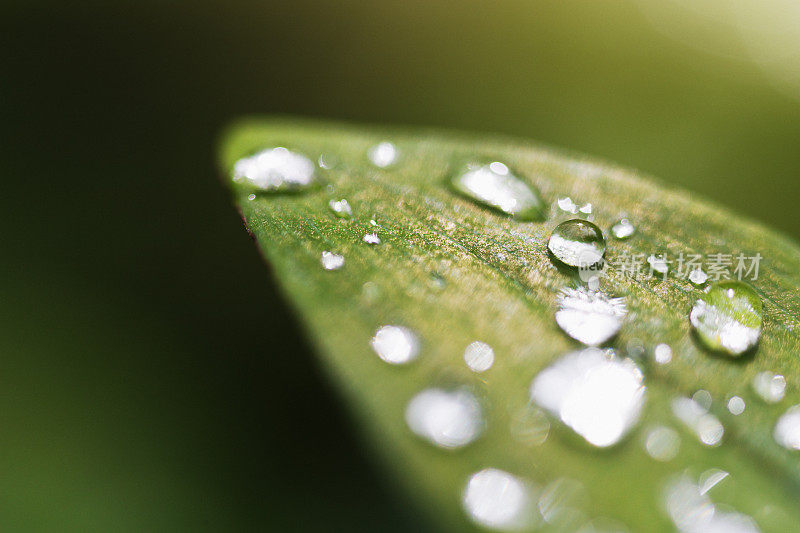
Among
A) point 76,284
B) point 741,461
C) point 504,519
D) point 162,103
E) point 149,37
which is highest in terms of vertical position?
point 149,37

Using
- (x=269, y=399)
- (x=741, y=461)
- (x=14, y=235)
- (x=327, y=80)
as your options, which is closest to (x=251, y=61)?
(x=327, y=80)

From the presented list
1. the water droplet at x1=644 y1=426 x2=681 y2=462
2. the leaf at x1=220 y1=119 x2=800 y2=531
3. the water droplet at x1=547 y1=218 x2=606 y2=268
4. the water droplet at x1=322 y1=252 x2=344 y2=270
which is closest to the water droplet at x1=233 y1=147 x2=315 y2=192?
the leaf at x1=220 y1=119 x2=800 y2=531

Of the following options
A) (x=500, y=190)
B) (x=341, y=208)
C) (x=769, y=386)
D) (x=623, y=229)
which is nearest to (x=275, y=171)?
(x=341, y=208)

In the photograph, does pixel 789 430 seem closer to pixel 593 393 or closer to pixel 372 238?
pixel 593 393

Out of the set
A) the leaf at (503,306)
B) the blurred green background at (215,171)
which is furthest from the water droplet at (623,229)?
the blurred green background at (215,171)

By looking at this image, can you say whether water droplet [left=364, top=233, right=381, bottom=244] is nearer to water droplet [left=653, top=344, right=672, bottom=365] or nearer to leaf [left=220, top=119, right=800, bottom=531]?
leaf [left=220, top=119, right=800, bottom=531]

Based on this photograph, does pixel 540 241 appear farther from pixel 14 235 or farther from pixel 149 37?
pixel 149 37
